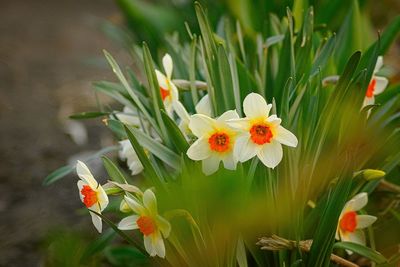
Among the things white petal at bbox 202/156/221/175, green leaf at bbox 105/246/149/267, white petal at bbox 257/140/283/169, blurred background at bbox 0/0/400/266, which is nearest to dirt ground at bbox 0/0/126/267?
blurred background at bbox 0/0/400/266

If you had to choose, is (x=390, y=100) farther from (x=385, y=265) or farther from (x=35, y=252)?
(x=35, y=252)

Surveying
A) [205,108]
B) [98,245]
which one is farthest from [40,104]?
[205,108]

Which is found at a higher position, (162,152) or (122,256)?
(162,152)

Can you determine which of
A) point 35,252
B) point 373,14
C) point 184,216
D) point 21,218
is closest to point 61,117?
point 21,218

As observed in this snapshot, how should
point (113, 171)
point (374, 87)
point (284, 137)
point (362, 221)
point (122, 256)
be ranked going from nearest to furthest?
point (284, 137) → point (113, 171) → point (362, 221) → point (374, 87) → point (122, 256)

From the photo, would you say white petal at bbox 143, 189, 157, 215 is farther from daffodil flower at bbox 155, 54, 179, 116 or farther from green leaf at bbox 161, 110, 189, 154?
daffodil flower at bbox 155, 54, 179, 116

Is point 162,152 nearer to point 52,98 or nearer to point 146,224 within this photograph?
point 146,224

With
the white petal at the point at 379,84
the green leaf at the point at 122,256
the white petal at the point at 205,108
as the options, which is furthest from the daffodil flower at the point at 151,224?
the white petal at the point at 379,84
